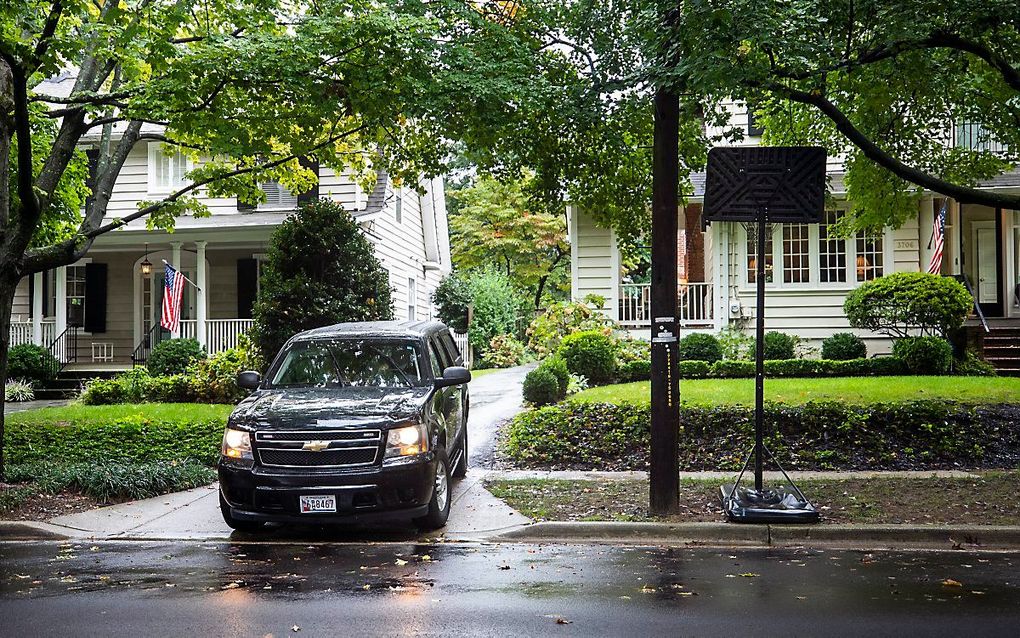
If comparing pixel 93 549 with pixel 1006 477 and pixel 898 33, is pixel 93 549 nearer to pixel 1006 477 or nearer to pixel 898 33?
pixel 898 33

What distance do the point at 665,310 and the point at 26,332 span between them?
2060cm

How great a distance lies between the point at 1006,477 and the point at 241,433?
8.69 meters

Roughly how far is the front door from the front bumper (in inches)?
759

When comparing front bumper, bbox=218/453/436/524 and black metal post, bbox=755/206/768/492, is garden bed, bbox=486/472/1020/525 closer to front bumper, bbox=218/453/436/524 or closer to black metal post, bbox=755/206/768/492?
black metal post, bbox=755/206/768/492

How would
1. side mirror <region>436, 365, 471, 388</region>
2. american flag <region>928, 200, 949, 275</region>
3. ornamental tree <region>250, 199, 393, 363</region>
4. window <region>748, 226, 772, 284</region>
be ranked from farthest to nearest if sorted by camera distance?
1. window <region>748, 226, 772, 284</region>
2. american flag <region>928, 200, 949, 275</region>
3. ornamental tree <region>250, 199, 393, 363</region>
4. side mirror <region>436, 365, 471, 388</region>

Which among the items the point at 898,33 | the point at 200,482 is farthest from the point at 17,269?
the point at 898,33

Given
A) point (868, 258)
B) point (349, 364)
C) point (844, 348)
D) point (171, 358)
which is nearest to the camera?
point (349, 364)

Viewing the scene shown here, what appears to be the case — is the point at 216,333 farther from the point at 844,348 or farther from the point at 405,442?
the point at 405,442

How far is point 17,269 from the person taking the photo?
10836mm

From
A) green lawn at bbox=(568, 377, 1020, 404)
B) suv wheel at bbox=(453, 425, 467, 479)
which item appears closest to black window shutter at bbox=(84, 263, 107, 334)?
green lawn at bbox=(568, 377, 1020, 404)

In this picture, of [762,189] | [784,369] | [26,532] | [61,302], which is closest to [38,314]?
[61,302]

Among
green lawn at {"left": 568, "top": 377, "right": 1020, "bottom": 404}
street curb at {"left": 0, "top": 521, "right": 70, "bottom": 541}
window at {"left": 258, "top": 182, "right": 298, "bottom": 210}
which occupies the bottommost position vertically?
street curb at {"left": 0, "top": 521, "right": 70, "bottom": 541}

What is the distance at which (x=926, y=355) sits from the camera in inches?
691

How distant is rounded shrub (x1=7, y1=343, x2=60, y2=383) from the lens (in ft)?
70.7
